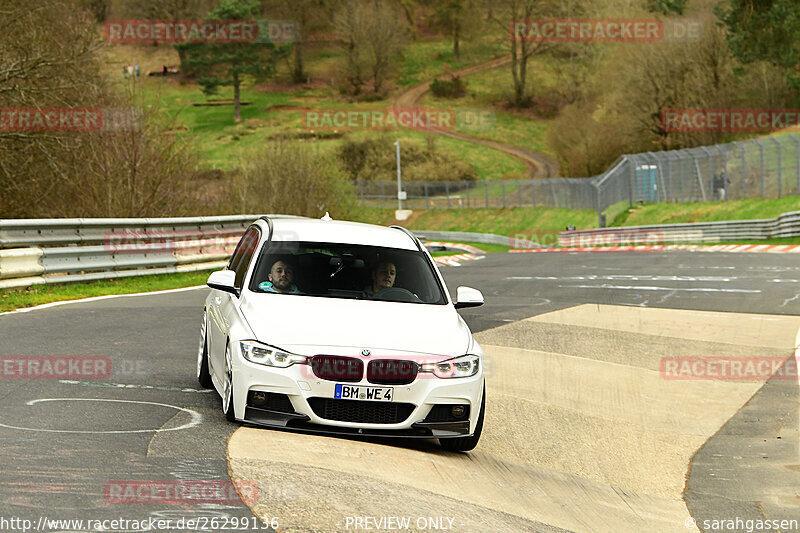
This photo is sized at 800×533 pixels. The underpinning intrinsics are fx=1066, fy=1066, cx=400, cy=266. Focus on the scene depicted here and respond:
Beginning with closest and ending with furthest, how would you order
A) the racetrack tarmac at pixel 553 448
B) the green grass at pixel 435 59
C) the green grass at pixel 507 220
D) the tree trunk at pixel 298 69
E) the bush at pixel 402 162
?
the racetrack tarmac at pixel 553 448
the green grass at pixel 507 220
the bush at pixel 402 162
the tree trunk at pixel 298 69
the green grass at pixel 435 59

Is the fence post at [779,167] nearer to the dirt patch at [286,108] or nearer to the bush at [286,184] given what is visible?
the bush at [286,184]

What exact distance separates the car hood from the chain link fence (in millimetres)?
35052

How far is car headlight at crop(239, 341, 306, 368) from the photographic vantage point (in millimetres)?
7367

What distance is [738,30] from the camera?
53.9 metres

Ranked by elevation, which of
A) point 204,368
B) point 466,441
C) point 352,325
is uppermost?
point 352,325

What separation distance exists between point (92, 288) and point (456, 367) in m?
12.3

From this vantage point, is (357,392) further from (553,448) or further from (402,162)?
(402,162)

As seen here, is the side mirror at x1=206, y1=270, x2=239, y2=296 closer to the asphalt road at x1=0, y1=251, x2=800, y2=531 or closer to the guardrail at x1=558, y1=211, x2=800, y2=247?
the asphalt road at x1=0, y1=251, x2=800, y2=531

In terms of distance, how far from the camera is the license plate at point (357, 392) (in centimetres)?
734

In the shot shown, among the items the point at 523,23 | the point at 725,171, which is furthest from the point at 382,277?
the point at 523,23

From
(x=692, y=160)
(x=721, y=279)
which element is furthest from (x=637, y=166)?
(x=721, y=279)

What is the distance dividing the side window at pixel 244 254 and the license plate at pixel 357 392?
194 cm

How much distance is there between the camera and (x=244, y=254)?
9.64 metres

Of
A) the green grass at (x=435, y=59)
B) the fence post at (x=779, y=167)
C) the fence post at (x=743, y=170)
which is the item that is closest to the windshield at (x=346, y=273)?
the fence post at (x=779, y=167)
